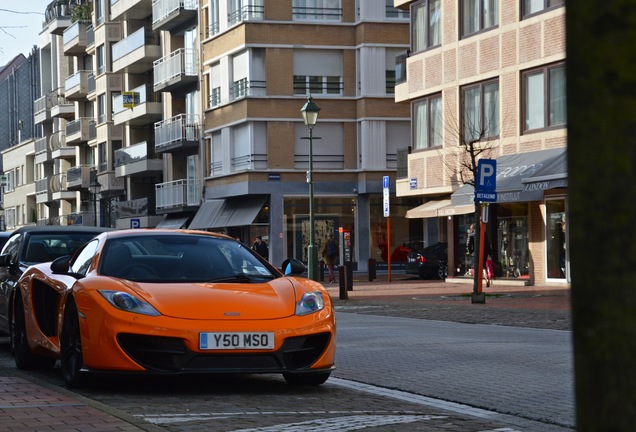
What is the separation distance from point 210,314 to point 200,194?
54.3 metres

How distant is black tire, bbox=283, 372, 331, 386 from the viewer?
1020 centimetres

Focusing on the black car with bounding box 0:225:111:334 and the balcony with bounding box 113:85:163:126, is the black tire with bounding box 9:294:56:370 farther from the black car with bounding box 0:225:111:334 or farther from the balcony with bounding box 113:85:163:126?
the balcony with bounding box 113:85:163:126

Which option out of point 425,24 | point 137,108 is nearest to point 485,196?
point 425,24

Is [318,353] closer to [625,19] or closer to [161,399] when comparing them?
[161,399]

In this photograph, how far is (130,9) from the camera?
2950 inches

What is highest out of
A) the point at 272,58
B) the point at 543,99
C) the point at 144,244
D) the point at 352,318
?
the point at 272,58

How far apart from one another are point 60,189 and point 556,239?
6351 cm

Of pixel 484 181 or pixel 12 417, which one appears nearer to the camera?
pixel 12 417

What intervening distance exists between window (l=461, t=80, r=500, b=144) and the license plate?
29444 millimetres

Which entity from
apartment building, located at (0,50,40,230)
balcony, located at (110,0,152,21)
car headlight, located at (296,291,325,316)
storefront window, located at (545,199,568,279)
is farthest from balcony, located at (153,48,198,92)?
car headlight, located at (296,291,325,316)

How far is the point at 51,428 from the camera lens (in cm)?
736

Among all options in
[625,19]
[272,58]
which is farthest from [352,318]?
[272,58]

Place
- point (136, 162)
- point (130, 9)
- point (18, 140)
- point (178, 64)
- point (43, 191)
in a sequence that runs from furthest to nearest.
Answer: point (18, 140), point (43, 191), point (130, 9), point (136, 162), point (178, 64)

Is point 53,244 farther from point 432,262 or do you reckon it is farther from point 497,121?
point 432,262
